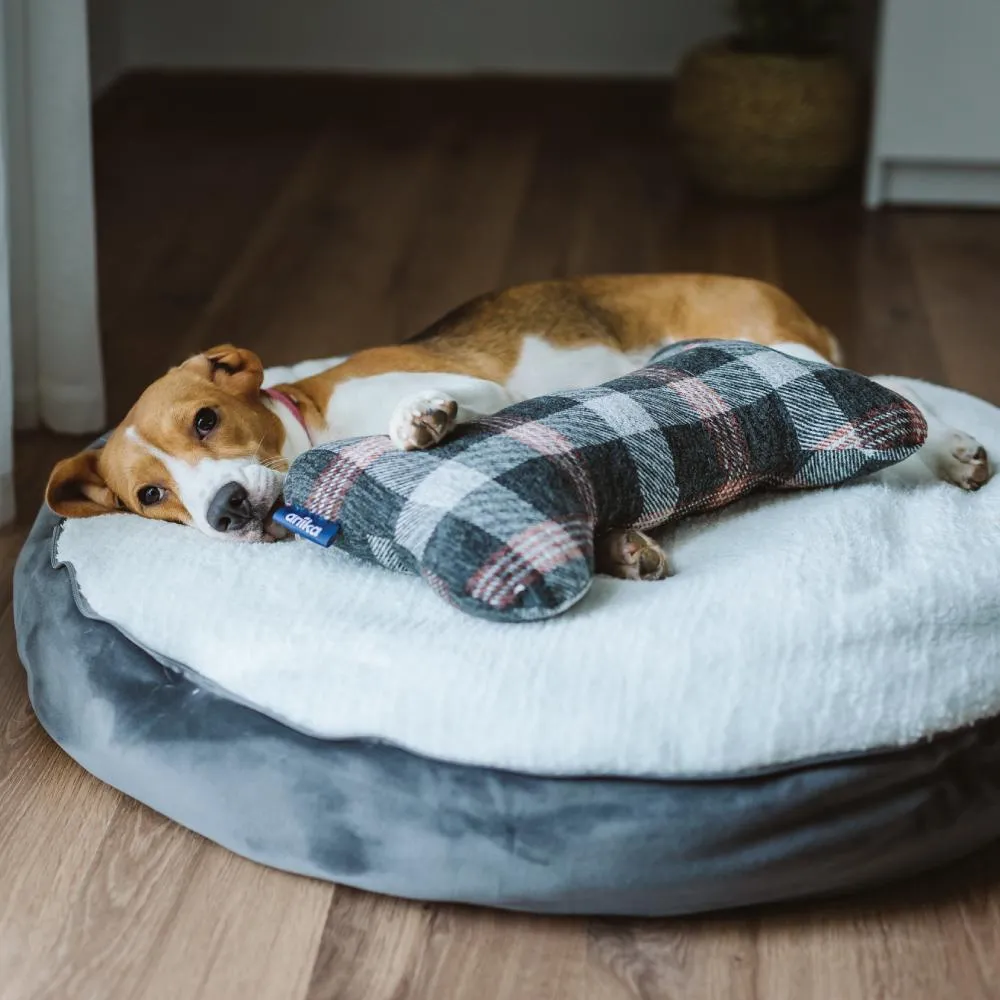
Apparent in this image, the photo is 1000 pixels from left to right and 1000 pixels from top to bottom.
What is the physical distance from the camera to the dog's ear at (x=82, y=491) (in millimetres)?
2076

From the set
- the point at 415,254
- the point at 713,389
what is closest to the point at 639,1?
the point at 415,254

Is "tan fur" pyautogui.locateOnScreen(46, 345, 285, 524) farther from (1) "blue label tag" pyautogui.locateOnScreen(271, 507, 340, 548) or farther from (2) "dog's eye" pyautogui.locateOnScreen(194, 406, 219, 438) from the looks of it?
(1) "blue label tag" pyautogui.locateOnScreen(271, 507, 340, 548)

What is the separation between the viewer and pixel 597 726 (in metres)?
1.59

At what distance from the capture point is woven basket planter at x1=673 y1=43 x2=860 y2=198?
415cm

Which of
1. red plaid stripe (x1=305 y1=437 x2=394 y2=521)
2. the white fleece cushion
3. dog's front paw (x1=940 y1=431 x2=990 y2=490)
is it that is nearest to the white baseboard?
dog's front paw (x1=940 y1=431 x2=990 y2=490)

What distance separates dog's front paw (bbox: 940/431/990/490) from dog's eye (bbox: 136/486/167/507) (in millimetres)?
1066

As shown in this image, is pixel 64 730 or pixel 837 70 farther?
pixel 837 70

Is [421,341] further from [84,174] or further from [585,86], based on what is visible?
[585,86]

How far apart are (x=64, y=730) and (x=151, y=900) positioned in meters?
0.31

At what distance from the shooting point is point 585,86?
17.2 feet

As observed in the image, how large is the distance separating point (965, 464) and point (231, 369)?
1018 millimetres

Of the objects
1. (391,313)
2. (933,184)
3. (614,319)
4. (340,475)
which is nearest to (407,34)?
(933,184)

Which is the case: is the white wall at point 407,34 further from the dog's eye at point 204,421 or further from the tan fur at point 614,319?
the dog's eye at point 204,421

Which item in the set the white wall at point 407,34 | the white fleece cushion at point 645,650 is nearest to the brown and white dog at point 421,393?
the white fleece cushion at point 645,650
